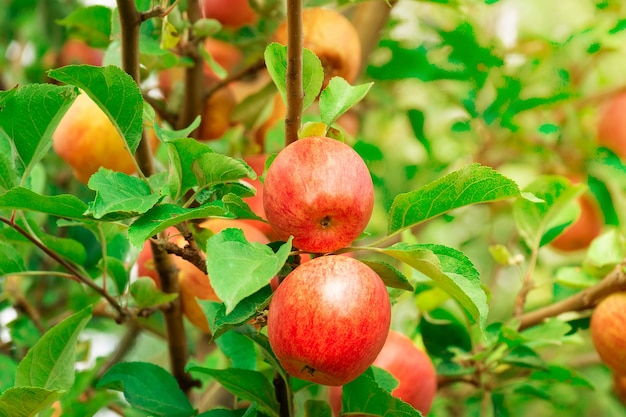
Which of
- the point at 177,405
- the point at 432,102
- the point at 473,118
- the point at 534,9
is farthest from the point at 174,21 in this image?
the point at 534,9

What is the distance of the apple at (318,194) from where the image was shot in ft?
1.68

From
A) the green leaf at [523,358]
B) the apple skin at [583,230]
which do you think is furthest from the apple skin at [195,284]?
the apple skin at [583,230]

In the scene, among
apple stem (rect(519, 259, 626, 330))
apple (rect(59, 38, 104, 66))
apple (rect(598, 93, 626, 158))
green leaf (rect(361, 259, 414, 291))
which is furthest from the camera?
apple (rect(59, 38, 104, 66))

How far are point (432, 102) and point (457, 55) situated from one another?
0.45 m

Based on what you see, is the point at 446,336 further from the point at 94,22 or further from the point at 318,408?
the point at 94,22

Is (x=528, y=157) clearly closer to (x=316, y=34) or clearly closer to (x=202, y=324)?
(x=316, y=34)

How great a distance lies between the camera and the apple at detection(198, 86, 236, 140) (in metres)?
1.05

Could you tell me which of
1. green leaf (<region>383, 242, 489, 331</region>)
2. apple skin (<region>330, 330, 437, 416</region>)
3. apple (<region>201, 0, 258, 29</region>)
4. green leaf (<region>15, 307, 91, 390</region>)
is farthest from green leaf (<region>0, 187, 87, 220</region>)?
apple (<region>201, 0, 258, 29</region>)

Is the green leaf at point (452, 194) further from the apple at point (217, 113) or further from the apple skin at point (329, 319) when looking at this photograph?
the apple at point (217, 113)

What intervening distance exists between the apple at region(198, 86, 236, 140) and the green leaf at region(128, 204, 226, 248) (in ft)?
1.73

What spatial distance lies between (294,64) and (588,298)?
1.56ft

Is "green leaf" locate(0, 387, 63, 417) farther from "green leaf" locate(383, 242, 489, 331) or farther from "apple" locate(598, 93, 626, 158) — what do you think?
"apple" locate(598, 93, 626, 158)

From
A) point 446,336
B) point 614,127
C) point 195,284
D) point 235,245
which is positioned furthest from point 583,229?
point 235,245

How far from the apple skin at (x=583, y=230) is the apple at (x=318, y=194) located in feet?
2.87
